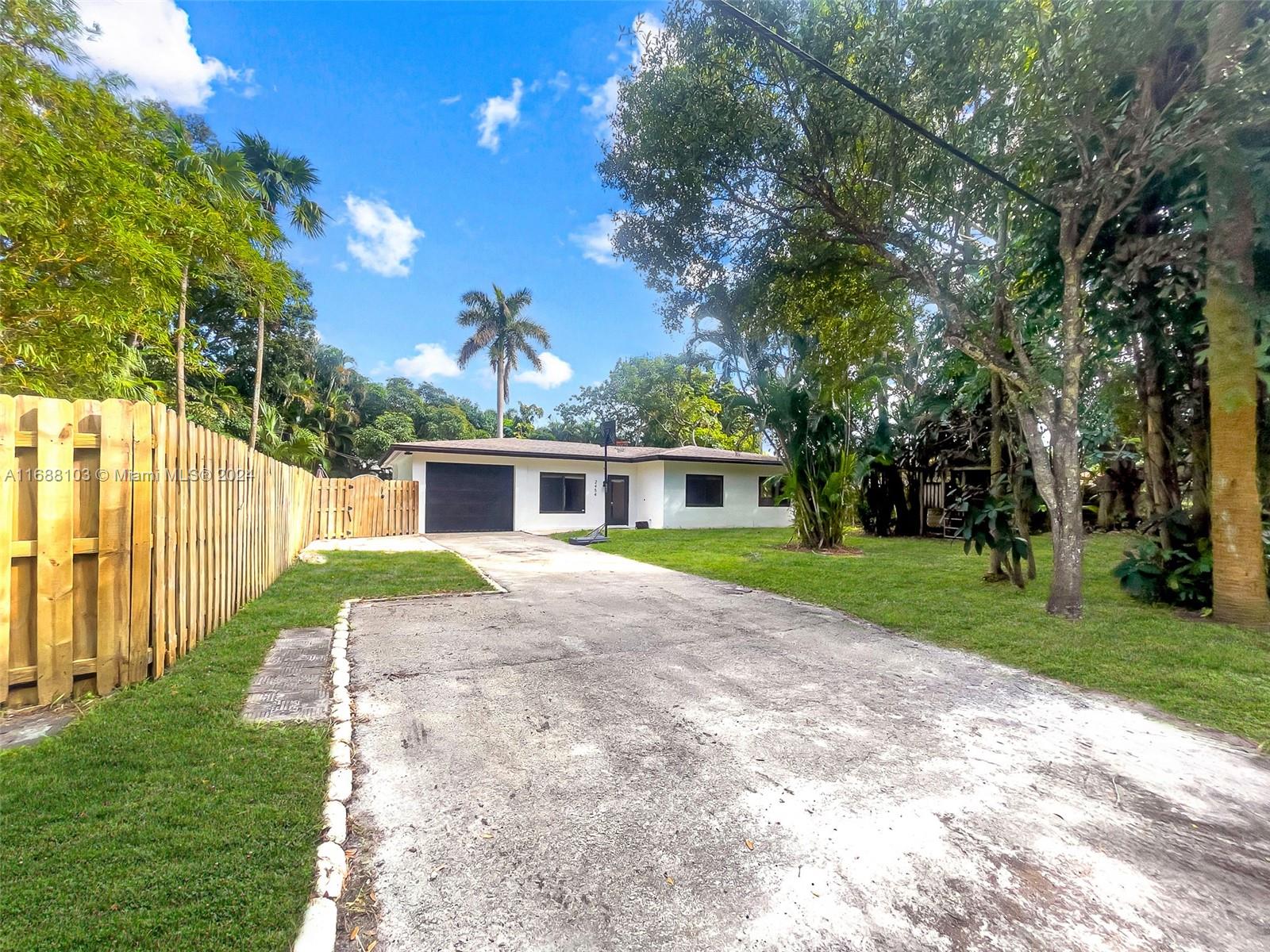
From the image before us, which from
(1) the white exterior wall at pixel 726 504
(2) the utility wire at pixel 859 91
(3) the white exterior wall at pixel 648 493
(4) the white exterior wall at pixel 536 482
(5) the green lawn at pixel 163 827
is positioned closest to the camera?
(5) the green lawn at pixel 163 827

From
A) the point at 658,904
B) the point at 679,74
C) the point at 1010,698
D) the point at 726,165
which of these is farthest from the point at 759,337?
the point at 658,904

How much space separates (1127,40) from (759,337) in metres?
5.33

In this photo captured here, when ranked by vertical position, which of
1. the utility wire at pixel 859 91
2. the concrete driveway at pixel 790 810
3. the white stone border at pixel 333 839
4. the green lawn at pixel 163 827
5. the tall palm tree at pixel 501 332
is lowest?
the concrete driveway at pixel 790 810

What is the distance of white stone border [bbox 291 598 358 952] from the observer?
4.76ft

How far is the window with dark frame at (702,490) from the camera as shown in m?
18.3

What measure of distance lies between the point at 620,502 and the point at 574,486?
6.48 ft

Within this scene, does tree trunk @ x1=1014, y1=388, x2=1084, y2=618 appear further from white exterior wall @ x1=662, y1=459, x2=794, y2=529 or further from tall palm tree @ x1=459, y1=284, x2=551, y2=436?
tall palm tree @ x1=459, y1=284, x2=551, y2=436

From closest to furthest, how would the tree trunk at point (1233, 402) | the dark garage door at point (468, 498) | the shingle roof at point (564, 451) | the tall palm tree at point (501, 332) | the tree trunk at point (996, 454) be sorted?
the tree trunk at point (1233, 402), the tree trunk at point (996, 454), the shingle roof at point (564, 451), the dark garage door at point (468, 498), the tall palm tree at point (501, 332)

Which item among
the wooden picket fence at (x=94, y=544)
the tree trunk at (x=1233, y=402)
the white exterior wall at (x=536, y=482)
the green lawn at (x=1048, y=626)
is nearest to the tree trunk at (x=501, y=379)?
the white exterior wall at (x=536, y=482)

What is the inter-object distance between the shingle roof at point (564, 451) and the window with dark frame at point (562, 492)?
867 mm

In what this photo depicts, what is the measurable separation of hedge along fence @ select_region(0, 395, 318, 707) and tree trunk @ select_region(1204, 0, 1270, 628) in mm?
8305

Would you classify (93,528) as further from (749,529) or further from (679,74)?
(749,529)

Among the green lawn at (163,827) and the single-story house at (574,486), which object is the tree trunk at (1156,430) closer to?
the green lawn at (163,827)

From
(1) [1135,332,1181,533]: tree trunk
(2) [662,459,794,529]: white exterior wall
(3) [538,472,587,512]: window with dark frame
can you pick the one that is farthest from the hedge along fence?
(2) [662,459,794,529]: white exterior wall
